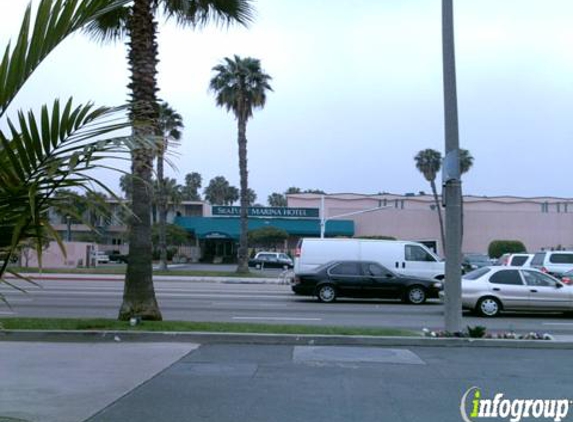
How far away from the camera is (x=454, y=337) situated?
1184cm

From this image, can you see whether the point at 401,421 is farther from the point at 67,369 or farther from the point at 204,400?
the point at 67,369

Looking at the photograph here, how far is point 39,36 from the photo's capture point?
4.16 meters

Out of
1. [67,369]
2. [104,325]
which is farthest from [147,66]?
[67,369]

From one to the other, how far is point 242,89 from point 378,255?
20.0 m

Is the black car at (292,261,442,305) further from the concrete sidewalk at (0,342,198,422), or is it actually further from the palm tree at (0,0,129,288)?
the palm tree at (0,0,129,288)

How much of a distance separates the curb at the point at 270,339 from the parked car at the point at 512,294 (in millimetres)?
6003

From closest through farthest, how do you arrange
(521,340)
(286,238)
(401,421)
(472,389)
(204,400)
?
(401,421)
(204,400)
(472,389)
(521,340)
(286,238)

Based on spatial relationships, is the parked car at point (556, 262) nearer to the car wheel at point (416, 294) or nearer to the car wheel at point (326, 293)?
the car wheel at point (416, 294)

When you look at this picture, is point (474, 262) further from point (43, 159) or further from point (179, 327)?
point (43, 159)

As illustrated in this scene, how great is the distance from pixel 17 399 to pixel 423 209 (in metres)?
70.0

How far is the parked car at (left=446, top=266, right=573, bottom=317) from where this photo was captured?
17734 mm

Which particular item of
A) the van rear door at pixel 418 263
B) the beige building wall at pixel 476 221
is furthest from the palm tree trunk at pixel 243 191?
the beige building wall at pixel 476 221

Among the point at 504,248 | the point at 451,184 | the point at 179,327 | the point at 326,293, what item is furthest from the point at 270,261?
the point at 451,184

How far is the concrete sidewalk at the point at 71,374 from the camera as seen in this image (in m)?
6.89
